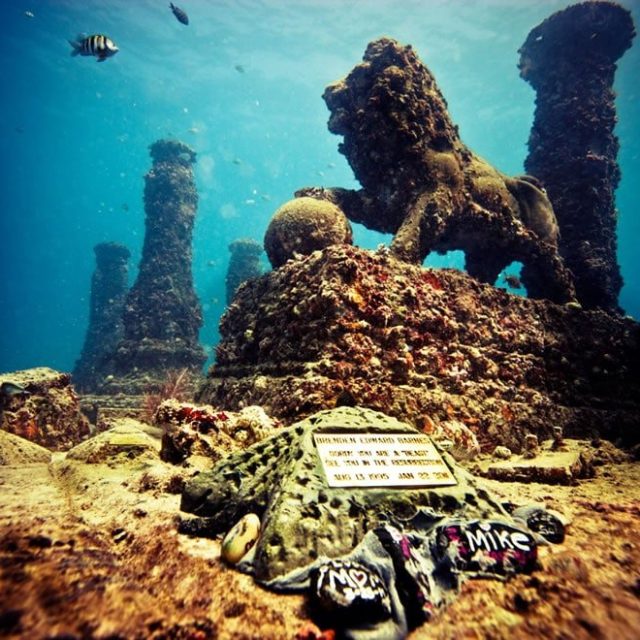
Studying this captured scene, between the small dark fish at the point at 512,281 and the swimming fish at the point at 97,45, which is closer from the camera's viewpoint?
the swimming fish at the point at 97,45

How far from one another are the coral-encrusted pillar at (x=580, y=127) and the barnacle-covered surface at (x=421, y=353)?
7.35 meters

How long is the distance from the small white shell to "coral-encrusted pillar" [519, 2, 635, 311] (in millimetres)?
14759

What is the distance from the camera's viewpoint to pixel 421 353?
553 centimetres

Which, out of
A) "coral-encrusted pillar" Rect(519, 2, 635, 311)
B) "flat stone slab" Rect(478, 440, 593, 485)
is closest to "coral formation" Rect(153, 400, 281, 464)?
"flat stone slab" Rect(478, 440, 593, 485)

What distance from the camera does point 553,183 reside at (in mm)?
14023

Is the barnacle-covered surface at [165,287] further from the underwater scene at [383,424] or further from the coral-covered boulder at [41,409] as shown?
the coral-covered boulder at [41,409]

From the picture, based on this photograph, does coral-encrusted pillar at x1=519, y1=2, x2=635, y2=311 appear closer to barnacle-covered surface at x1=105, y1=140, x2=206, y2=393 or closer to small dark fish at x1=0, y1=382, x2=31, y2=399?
small dark fish at x1=0, y1=382, x2=31, y2=399

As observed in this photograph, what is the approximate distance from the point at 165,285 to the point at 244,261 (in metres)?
10.2

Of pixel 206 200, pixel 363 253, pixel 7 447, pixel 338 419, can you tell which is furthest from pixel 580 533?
pixel 206 200

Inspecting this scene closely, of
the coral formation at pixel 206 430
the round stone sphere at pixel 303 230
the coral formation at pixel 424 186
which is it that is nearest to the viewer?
the coral formation at pixel 206 430

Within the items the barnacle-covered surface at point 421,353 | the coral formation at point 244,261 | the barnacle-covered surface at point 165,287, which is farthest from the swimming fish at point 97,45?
the coral formation at point 244,261

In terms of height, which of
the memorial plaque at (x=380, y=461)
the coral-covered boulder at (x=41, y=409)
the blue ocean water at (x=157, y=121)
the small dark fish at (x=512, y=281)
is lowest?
the memorial plaque at (x=380, y=461)

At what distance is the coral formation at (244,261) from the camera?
1177 inches

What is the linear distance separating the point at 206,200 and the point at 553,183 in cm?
16830
